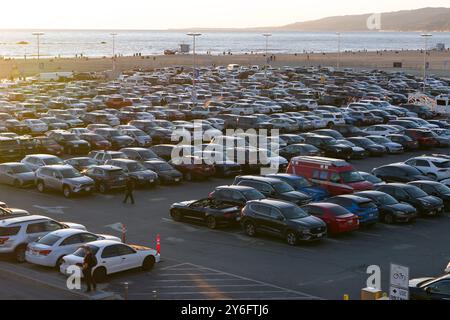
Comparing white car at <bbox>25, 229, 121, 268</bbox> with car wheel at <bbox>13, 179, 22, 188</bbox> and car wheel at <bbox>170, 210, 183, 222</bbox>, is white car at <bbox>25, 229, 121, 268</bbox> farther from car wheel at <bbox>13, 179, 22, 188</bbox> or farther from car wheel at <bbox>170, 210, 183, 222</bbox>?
car wheel at <bbox>13, 179, 22, 188</bbox>

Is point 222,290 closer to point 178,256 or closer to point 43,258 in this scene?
point 178,256

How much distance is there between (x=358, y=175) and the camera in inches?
1294

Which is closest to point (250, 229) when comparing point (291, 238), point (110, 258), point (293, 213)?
point (293, 213)

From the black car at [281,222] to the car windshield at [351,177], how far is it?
633 cm

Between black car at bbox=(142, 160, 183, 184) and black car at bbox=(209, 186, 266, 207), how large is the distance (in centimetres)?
685

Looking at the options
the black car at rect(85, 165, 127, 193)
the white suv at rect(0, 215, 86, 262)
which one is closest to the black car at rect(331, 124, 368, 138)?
the black car at rect(85, 165, 127, 193)

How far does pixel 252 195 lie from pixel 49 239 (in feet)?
30.8

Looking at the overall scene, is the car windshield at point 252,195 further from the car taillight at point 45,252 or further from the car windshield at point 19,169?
the car windshield at point 19,169

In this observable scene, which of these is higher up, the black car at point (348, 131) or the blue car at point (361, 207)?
the black car at point (348, 131)

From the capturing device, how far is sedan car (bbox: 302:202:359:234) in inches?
1040

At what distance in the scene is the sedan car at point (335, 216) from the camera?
86.7 ft

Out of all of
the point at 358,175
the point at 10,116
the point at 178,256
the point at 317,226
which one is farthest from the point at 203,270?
the point at 10,116

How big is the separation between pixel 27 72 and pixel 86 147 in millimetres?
85708

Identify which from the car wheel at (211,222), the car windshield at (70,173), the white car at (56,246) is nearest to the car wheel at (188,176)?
the car windshield at (70,173)
